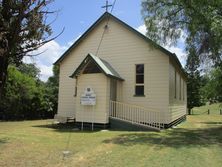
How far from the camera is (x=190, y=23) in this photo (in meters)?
15.3

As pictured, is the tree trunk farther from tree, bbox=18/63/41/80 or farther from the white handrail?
tree, bbox=18/63/41/80

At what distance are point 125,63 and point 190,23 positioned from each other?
15.5 feet

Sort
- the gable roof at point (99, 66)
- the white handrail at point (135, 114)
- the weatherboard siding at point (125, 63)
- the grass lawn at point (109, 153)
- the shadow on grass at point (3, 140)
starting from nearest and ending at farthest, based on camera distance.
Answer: the grass lawn at point (109, 153) < the shadow on grass at point (3, 140) < the gable roof at point (99, 66) < the white handrail at point (135, 114) < the weatherboard siding at point (125, 63)

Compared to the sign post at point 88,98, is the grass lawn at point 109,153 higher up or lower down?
lower down

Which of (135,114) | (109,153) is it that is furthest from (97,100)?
(109,153)

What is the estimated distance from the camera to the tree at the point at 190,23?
1408 centimetres

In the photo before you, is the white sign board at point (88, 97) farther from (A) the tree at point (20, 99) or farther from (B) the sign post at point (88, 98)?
(A) the tree at point (20, 99)

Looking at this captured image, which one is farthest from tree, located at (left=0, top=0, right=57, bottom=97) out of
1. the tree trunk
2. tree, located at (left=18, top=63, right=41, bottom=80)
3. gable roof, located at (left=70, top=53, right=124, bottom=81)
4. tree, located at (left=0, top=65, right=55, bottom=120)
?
tree, located at (left=18, top=63, right=41, bottom=80)

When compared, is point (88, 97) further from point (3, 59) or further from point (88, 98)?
point (3, 59)

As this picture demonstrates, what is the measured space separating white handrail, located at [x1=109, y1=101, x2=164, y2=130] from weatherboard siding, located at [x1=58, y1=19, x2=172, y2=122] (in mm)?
460

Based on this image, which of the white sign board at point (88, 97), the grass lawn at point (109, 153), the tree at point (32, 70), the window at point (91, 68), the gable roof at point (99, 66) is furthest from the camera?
the tree at point (32, 70)

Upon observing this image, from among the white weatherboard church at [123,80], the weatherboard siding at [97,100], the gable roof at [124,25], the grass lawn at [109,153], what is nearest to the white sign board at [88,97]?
the white weatherboard church at [123,80]

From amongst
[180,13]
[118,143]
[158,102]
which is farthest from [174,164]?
[180,13]

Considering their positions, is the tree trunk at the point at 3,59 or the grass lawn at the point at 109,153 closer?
the grass lawn at the point at 109,153
